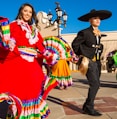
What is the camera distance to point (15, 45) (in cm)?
383

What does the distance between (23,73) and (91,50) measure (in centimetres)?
178

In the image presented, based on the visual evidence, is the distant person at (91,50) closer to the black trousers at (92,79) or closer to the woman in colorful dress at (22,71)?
the black trousers at (92,79)

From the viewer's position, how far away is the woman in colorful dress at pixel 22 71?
377 cm

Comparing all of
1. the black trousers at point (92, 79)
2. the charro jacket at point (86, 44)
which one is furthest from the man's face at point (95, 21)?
the black trousers at point (92, 79)

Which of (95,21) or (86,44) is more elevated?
(95,21)

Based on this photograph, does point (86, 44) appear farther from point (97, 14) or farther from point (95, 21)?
point (97, 14)

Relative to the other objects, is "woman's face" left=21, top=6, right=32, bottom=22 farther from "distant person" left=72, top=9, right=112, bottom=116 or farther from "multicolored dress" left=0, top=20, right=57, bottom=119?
"distant person" left=72, top=9, right=112, bottom=116

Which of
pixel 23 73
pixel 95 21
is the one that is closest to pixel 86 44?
pixel 95 21

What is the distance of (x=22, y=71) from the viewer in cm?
385

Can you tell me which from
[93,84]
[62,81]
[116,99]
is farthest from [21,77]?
[62,81]

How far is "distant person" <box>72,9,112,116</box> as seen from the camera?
528 centimetres

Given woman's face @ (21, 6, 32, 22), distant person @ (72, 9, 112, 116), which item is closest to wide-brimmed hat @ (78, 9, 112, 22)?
distant person @ (72, 9, 112, 116)

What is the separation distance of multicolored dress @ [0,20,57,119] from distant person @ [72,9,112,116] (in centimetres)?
135

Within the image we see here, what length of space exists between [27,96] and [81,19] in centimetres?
234
